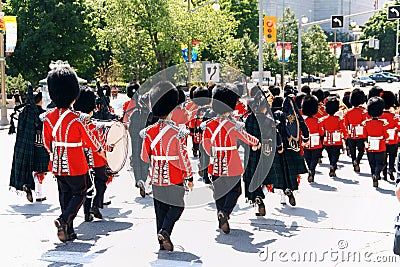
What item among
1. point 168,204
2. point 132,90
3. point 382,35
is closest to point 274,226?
point 168,204

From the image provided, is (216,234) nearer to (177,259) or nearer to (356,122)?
(177,259)

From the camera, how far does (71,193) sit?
705cm

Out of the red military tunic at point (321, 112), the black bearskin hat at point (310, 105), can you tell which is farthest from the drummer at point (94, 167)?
the red military tunic at point (321, 112)

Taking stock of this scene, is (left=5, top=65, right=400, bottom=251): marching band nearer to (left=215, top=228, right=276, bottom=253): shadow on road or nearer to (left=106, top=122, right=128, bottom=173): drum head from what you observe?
(left=106, top=122, right=128, bottom=173): drum head

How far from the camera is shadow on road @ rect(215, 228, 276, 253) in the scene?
6.71 m

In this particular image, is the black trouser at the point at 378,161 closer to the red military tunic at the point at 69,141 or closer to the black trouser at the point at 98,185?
the black trouser at the point at 98,185

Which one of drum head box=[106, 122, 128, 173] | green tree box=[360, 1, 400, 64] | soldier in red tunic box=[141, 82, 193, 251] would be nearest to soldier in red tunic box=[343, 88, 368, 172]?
drum head box=[106, 122, 128, 173]

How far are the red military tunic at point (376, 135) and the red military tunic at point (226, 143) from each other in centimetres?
388

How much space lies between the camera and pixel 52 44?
39812 millimetres

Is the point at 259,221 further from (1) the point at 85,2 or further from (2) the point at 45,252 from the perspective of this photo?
(1) the point at 85,2

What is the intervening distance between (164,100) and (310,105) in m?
5.04

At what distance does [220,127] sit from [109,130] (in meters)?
1.59

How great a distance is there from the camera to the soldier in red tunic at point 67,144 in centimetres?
686

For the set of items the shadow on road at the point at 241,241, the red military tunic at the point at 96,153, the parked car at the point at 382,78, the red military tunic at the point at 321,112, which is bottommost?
the shadow on road at the point at 241,241
